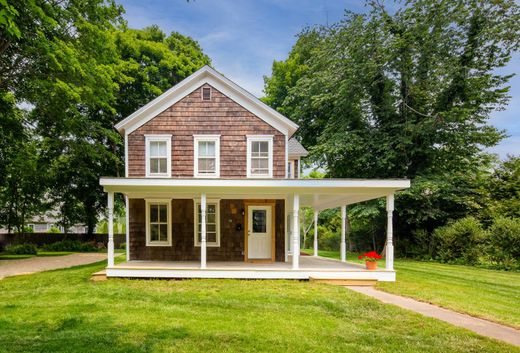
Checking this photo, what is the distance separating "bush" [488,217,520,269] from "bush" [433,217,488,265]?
2.34 ft

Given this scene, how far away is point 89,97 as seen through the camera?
52.1ft

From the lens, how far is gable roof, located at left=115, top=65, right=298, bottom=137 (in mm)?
13086

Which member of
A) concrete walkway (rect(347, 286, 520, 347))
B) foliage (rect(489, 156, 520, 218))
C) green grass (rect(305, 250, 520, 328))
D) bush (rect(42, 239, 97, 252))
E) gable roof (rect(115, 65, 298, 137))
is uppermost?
gable roof (rect(115, 65, 298, 137))

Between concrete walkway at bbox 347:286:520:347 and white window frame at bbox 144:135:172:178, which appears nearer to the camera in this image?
concrete walkway at bbox 347:286:520:347

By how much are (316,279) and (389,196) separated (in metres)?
3.47

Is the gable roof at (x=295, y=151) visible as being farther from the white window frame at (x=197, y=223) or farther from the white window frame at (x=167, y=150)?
the white window frame at (x=167, y=150)

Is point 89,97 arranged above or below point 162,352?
above

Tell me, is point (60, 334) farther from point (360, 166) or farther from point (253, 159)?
point (360, 166)

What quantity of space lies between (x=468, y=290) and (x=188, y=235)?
355 inches

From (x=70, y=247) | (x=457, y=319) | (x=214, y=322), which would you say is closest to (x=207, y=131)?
(x=214, y=322)

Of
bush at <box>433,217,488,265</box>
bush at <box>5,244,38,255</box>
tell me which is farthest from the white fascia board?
bush at <box>5,244,38,255</box>

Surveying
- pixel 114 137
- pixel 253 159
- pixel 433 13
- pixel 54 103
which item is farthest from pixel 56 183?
pixel 433 13

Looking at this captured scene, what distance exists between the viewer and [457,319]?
6719 millimetres

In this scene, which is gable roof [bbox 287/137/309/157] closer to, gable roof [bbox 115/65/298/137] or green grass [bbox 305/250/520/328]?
gable roof [bbox 115/65/298/137]
